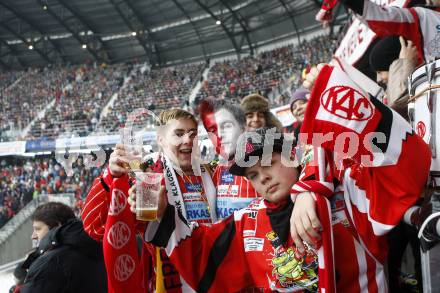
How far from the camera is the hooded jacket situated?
2471 mm

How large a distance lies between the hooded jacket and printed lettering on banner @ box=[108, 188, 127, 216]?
44.7 inches

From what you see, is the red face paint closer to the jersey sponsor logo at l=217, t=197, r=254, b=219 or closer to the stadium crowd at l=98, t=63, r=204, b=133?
the jersey sponsor logo at l=217, t=197, r=254, b=219

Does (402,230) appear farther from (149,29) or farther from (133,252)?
(149,29)

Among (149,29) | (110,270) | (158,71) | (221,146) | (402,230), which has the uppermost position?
(149,29)

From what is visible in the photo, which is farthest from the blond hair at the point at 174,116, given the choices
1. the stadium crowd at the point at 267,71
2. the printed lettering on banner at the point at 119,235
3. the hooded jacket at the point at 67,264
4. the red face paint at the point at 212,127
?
the stadium crowd at the point at 267,71

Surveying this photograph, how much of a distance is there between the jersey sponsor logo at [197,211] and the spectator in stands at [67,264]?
2.77ft

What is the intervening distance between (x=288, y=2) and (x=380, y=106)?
22.2 m

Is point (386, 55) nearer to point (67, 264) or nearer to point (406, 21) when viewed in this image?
point (406, 21)

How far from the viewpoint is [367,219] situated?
4.21 ft

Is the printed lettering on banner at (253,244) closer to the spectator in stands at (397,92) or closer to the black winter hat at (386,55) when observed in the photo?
the spectator in stands at (397,92)

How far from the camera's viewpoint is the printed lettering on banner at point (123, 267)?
1590 mm

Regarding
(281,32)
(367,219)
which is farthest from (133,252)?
(281,32)

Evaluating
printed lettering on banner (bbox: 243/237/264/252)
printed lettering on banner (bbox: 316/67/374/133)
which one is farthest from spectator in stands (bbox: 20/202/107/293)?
printed lettering on banner (bbox: 316/67/374/133)

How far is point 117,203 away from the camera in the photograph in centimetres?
159
